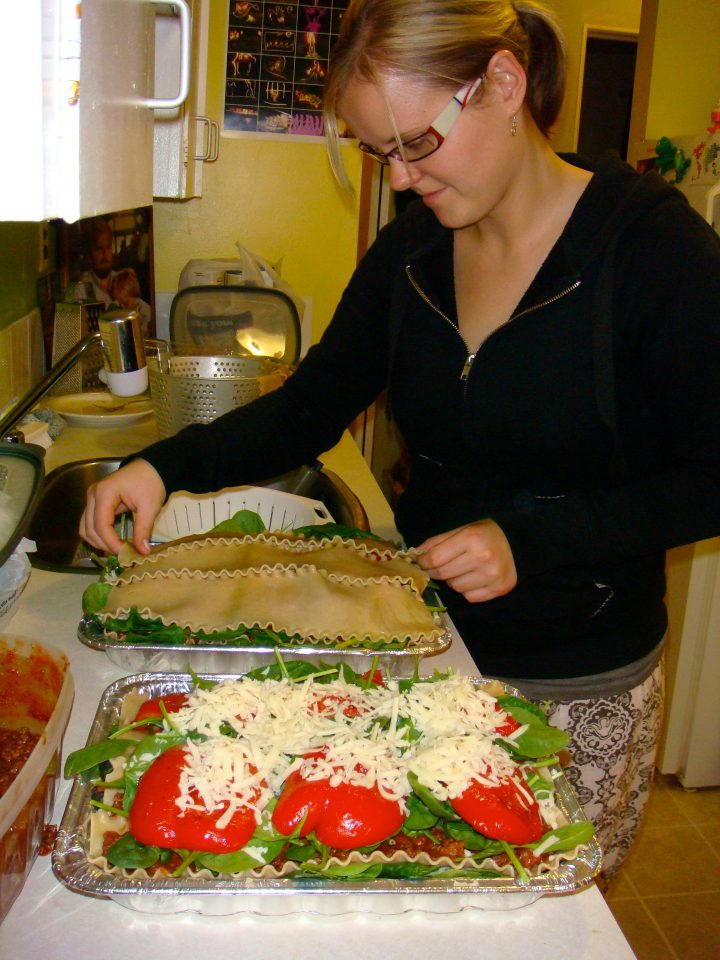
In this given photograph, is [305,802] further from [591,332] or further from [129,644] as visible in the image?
[591,332]

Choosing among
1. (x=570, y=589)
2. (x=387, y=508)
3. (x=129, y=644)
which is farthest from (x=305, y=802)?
(x=387, y=508)

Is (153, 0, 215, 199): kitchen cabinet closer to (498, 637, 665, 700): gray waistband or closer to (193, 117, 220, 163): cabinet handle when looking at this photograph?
(193, 117, 220, 163): cabinet handle

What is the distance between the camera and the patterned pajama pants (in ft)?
3.98

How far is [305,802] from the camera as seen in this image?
2.28ft

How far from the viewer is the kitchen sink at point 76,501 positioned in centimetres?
164

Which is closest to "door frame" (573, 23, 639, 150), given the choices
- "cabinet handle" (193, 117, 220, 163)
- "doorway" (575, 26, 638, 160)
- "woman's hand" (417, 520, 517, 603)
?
"doorway" (575, 26, 638, 160)

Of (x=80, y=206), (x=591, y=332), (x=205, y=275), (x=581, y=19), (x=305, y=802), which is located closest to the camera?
(x=80, y=206)

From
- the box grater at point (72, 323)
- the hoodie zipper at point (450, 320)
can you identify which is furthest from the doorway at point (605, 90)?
the hoodie zipper at point (450, 320)

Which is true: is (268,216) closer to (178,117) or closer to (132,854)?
(178,117)

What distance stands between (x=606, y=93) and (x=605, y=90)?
2 centimetres

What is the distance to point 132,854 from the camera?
0.67 meters

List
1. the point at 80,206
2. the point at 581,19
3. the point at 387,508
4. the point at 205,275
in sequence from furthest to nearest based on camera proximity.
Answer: the point at 581,19 < the point at 205,275 < the point at 387,508 < the point at 80,206

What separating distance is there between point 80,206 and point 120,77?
0.86 feet

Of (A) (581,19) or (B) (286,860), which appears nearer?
(B) (286,860)
